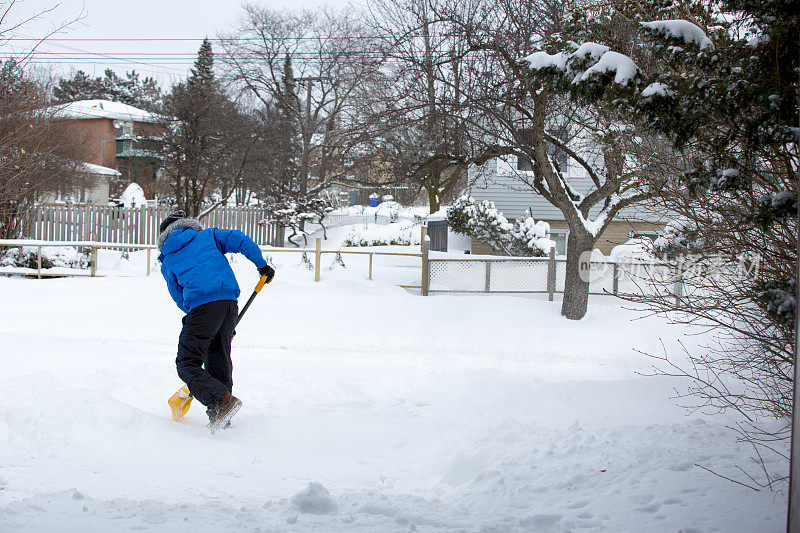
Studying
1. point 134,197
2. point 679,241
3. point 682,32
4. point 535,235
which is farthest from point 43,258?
point 682,32

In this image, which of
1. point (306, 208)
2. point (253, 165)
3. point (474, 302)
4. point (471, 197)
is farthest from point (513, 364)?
point (253, 165)

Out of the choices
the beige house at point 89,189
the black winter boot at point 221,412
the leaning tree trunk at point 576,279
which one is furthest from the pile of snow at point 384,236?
the black winter boot at point 221,412

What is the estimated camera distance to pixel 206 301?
6160 mm

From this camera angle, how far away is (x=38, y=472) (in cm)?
484

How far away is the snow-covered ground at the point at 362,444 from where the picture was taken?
3.90 metres

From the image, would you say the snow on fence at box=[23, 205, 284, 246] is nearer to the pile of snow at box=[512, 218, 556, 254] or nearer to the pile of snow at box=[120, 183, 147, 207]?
the pile of snow at box=[120, 183, 147, 207]

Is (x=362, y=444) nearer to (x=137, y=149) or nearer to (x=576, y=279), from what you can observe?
(x=576, y=279)

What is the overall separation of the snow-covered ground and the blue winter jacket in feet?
3.51

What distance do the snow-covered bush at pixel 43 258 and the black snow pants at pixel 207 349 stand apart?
541 inches

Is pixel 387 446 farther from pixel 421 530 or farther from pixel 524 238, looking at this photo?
pixel 524 238

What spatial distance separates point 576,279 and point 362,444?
880 centimetres

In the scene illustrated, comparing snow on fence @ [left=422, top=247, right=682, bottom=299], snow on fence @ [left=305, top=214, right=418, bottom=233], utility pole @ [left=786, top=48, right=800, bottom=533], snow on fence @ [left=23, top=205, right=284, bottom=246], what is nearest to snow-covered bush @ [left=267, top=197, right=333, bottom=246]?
snow on fence @ [left=23, top=205, right=284, bottom=246]

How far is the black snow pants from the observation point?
606 cm

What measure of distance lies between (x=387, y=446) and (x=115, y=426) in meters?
2.14
